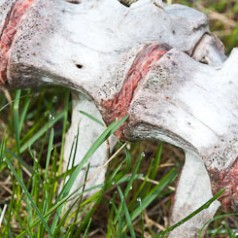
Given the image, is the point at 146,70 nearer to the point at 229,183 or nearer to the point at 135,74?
the point at 135,74

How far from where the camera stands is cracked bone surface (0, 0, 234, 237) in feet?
4.33

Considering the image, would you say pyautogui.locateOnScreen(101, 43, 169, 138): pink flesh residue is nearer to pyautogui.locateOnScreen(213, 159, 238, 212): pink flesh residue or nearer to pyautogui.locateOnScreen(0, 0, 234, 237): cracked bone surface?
pyautogui.locateOnScreen(0, 0, 234, 237): cracked bone surface

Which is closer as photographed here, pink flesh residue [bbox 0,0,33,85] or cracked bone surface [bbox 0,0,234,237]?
cracked bone surface [bbox 0,0,234,237]

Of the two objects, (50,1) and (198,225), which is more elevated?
(50,1)

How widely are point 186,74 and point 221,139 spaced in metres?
0.17

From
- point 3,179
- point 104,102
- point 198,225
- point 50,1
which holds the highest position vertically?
point 50,1

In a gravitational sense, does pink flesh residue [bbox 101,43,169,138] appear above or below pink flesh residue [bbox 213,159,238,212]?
above

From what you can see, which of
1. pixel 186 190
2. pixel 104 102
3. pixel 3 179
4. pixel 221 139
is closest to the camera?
pixel 221 139

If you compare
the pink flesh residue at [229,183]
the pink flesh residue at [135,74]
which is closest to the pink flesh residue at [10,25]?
the pink flesh residue at [135,74]

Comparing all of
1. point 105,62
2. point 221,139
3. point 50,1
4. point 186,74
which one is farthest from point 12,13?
point 221,139

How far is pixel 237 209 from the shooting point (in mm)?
1354

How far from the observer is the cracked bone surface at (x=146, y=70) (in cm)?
132

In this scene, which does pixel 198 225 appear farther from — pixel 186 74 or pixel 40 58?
pixel 40 58

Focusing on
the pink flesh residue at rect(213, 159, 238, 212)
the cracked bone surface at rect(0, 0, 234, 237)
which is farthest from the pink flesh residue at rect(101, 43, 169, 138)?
the pink flesh residue at rect(213, 159, 238, 212)
